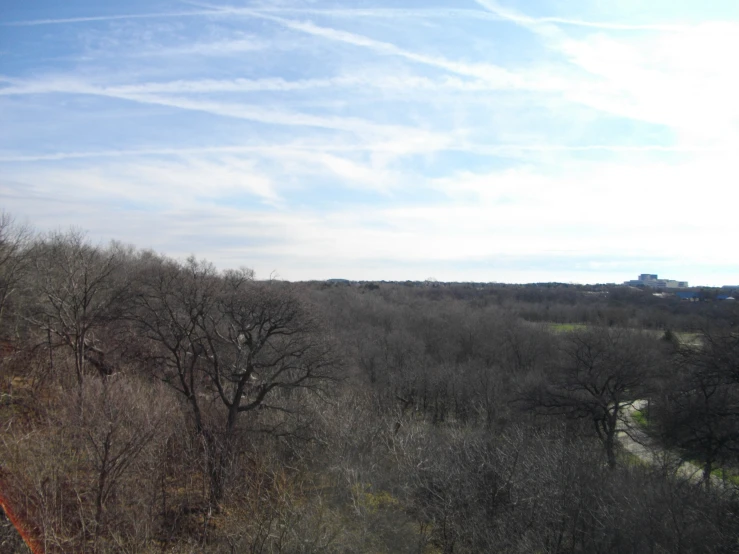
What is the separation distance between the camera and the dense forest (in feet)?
39.0

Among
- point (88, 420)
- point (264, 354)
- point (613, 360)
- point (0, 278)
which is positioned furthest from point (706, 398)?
point (0, 278)

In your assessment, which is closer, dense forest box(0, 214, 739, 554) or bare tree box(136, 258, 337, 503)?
dense forest box(0, 214, 739, 554)

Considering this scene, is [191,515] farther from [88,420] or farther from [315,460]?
[315,460]

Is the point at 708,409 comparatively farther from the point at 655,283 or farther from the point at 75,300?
the point at 655,283

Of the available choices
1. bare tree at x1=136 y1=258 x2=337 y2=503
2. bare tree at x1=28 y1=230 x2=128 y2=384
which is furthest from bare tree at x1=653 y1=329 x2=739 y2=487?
bare tree at x1=28 y1=230 x2=128 y2=384

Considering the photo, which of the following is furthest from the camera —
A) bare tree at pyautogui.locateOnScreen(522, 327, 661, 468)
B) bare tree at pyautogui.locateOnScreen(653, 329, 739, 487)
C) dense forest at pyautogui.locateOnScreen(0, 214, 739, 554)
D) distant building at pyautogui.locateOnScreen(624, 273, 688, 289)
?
distant building at pyautogui.locateOnScreen(624, 273, 688, 289)

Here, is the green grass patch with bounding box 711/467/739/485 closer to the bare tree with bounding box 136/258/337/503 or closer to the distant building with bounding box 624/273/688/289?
the bare tree with bounding box 136/258/337/503

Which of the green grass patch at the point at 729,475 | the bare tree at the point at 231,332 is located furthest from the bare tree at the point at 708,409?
the bare tree at the point at 231,332

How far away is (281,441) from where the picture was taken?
69.1 feet

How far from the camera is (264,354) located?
846 inches

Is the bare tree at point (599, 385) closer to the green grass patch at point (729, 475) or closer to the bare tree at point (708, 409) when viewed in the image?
the green grass patch at point (729, 475)

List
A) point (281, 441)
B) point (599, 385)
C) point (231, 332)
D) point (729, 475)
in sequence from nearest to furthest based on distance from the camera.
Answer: point (729, 475) < point (231, 332) < point (281, 441) < point (599, 385)

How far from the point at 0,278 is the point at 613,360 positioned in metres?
27.5

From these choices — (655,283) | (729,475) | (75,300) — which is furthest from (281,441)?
(655,283)
